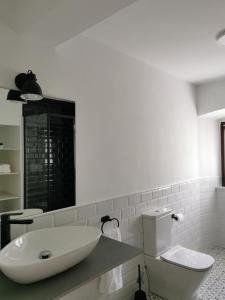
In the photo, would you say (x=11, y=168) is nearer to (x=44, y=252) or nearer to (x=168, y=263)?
(x=44, y=252)

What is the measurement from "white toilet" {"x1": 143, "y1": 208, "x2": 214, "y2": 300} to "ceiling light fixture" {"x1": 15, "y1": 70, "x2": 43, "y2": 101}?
1554mm

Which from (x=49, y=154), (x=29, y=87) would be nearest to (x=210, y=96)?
(x=49, y=154)

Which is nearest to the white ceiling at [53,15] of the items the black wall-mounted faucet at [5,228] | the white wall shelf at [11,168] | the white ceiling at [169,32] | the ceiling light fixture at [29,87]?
the ceiling light fixture at [29,87]

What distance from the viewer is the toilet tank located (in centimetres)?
230

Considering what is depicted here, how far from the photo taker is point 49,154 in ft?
5.42

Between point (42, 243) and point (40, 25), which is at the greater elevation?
point (40, 25)

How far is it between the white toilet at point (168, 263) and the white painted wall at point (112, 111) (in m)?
0.38

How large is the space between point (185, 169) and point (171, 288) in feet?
4.45

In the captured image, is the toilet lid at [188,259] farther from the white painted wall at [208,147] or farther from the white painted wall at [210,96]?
the white painted wall at [210,96]

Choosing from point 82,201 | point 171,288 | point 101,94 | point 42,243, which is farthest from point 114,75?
point 171,288

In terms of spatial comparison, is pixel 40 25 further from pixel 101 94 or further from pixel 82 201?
pixel 82 201

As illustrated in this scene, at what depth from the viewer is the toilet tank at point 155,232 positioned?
7.55 ft

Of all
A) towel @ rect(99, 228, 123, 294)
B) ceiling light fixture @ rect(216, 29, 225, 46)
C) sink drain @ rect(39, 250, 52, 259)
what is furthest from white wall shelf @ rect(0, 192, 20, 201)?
ceiling light fixture @ rect(216, 29, 225, 46)

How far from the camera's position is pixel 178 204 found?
2869 mm
